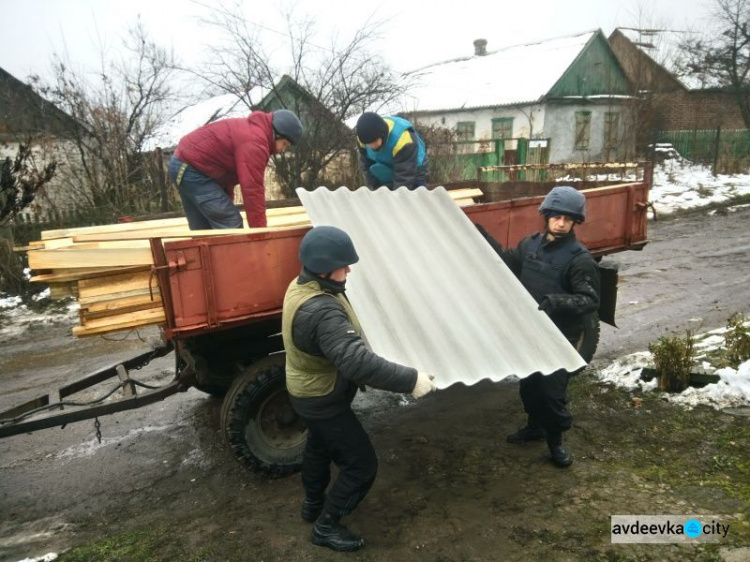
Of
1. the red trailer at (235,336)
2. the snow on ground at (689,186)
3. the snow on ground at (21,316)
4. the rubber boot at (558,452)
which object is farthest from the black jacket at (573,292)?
the snow on ground at (689,186)

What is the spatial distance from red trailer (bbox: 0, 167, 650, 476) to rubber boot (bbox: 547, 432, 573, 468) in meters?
1.58

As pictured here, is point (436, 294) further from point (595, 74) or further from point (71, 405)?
point (595, 74)

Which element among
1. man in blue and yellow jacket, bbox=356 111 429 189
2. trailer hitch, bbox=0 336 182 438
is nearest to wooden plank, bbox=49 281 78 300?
trailer hitch, bbox=0 336 182 438

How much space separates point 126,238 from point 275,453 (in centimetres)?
178

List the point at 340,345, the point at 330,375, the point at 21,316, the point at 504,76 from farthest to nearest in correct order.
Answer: the point at 504,76 → the point at 21,316 → the point at 330,375 → the point at 340,345

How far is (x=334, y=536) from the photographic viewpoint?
110 inches

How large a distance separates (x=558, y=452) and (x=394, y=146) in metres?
3.07

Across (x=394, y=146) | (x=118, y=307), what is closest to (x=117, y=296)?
(x=118, y=307)

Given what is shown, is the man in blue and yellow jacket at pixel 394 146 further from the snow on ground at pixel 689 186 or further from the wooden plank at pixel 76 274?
the snow on ground at pixel 689 186

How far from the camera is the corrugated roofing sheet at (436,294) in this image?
291cm

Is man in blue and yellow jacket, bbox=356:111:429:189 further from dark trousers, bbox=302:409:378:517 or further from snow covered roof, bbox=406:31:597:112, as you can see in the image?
snow covered roof, bbox=406:31:597:112

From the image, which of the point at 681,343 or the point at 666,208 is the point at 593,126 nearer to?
the point at 666,208

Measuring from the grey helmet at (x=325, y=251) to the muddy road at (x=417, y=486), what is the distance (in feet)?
5.07

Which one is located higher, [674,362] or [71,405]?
[71,405]
